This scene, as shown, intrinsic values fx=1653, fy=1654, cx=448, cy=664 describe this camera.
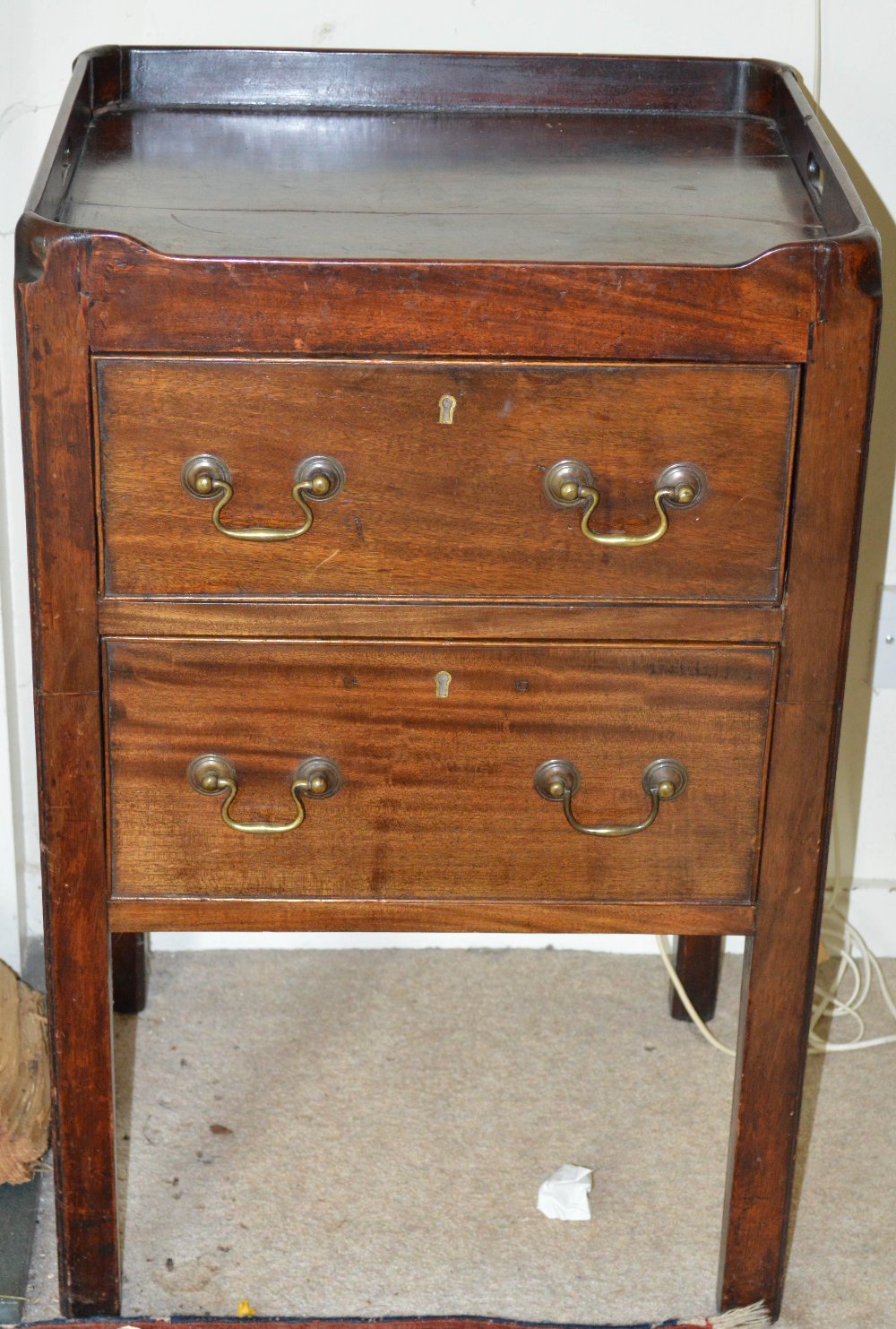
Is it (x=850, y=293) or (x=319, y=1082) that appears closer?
(x=850, y=293)

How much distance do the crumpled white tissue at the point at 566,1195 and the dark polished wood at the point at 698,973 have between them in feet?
0.84

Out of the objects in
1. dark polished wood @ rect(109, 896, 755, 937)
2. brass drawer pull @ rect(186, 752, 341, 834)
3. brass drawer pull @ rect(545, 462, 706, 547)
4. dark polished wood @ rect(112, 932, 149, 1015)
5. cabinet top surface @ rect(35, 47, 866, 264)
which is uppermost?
cabinet top surface @ rect(35, 47, 866, 264)

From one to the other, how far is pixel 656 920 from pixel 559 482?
0.32m

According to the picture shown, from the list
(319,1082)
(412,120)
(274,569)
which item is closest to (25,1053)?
(319,1082)

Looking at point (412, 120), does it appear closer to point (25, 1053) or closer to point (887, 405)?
point (887, 405)

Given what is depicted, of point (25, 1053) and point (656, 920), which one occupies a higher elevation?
point (656, 920)

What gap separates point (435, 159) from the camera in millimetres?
1207

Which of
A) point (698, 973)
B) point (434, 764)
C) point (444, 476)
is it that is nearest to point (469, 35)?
point (444, 476)

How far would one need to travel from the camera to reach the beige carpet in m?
1.27

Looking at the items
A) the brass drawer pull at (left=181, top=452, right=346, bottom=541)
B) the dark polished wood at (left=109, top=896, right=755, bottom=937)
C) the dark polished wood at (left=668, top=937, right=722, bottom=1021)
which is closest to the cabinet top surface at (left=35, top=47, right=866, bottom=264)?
the brass drawer pull at (left=181, top=452, right=346, bottom=541)

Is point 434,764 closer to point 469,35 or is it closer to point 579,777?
point 579,777

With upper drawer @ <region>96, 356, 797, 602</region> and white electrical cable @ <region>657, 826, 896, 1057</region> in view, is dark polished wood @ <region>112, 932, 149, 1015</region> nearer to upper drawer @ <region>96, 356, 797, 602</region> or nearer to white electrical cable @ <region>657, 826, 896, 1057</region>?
white electrical cable @ <region>657, 826, 896, 1057</region>

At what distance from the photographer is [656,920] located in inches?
44.6

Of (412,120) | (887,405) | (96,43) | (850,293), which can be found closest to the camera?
(850,293)
